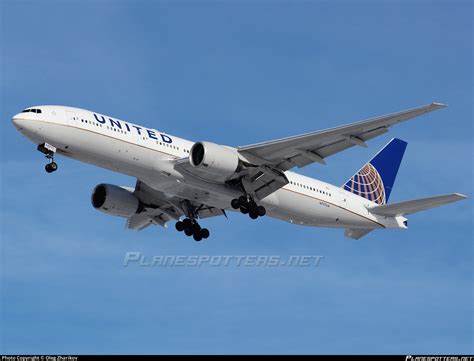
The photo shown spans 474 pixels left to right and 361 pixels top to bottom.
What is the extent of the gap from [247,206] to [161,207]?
6.04 metres

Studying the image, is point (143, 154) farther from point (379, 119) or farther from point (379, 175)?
point (379, 175)

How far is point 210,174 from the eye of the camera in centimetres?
3706

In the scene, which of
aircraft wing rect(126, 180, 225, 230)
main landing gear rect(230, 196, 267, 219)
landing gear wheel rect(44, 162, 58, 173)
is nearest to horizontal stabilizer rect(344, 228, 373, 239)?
aircraft wing rect(126, 180, 225, 230)

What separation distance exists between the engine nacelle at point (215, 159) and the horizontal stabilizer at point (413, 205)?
8.72m

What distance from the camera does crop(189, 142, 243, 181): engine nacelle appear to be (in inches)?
1431

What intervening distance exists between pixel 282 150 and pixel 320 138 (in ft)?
6.54

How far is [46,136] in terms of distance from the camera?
116 feet

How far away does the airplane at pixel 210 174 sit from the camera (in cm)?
3562

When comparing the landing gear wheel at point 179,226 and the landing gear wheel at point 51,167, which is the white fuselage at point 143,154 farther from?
the landing gear wheel at point 179,226

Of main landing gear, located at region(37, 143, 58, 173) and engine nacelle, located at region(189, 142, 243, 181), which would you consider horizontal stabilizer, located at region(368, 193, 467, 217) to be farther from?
main landing gear, located at region(37, 143, 58, 173)

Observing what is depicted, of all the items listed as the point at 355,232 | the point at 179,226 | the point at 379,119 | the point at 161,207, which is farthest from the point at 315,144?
the point at 161,207

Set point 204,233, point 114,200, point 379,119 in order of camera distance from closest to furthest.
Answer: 1. point 379,119
2. point 114,200
3. point 204,233

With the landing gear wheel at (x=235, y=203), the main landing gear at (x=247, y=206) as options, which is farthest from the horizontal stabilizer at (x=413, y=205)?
the landing gear wheel at (x=235, y=203)

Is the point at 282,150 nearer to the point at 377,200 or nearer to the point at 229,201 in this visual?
the point at 229,201
